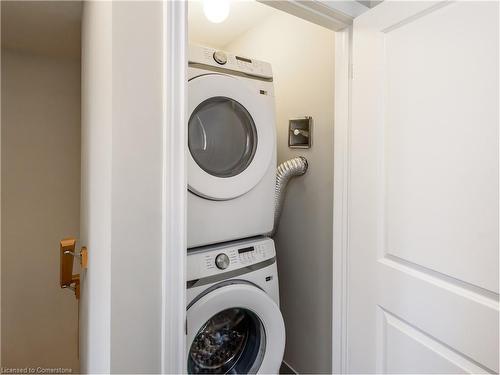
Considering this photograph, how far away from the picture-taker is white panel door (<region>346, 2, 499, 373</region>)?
2.65ft

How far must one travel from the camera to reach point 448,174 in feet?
2.91

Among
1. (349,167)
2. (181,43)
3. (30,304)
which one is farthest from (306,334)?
(30,304)

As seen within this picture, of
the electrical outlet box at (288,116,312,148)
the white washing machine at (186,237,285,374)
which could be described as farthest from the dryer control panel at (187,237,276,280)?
the electrical outlet box at (288,116,312,148)

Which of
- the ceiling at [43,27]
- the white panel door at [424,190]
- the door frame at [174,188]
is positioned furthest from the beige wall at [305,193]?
the ceiling at [43,27]

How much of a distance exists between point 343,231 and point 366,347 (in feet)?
1.51

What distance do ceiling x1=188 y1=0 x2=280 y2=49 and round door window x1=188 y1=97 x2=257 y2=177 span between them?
840mm

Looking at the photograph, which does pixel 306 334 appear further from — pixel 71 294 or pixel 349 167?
pixel 71 294

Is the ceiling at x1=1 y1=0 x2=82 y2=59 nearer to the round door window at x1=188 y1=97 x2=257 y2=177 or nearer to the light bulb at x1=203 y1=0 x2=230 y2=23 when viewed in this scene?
the light bulb at x1=203 y1=0 x2=230 y2=23

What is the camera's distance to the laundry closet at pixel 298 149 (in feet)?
4.97

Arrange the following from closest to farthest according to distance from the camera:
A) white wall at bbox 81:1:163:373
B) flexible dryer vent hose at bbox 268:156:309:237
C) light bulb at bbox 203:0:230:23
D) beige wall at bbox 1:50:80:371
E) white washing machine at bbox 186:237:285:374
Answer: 1. white wall at bbox 81:1:163:373
2. white washing machine at bbox 186:237:285:374
3. light bulb at bbox 203:0:230:23
4. flexible dryer vent hose at bbox 268:156:309:237
5. beige wall at bbox 1:50:80:371

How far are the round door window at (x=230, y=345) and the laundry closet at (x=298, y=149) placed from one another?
38cm

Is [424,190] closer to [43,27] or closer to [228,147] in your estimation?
[228,147]

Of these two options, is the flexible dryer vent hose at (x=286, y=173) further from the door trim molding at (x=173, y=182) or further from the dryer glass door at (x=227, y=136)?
the door trim molding at (x=173, y=182)

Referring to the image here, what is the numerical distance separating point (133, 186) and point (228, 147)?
0.74 m
